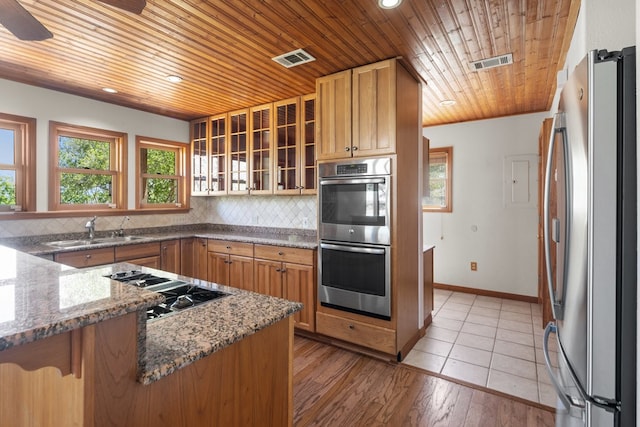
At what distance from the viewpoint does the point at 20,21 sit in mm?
1312

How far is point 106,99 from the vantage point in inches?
146

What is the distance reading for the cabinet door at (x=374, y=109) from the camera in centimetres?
261

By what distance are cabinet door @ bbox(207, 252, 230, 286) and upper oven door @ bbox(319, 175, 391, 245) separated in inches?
55.9

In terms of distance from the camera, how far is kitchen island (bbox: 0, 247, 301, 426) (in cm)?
71

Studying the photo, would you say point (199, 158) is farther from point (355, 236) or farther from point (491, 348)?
point (491, 348)

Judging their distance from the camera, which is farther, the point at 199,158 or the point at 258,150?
the point at 199,158

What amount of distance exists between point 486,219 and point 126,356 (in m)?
4.68

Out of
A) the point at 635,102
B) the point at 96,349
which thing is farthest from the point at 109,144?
the point at 635,102

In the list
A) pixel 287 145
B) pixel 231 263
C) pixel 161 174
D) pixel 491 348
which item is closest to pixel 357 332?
pixel 491 348

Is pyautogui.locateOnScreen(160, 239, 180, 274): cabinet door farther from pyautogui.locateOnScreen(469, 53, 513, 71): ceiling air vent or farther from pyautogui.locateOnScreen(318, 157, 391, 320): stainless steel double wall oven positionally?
pyautogui.locateOnScreen(469, 53, 513, 71): ceiling air vent

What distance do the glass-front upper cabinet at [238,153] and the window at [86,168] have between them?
128 centimetres

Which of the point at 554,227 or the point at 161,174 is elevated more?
the point at 161,174

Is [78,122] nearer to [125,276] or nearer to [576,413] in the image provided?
[125,276]

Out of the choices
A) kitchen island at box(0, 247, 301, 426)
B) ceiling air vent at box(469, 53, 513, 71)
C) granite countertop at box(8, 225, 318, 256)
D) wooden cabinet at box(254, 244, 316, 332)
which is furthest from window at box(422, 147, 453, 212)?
kitchen island at box(0, 247, 301, 426)
